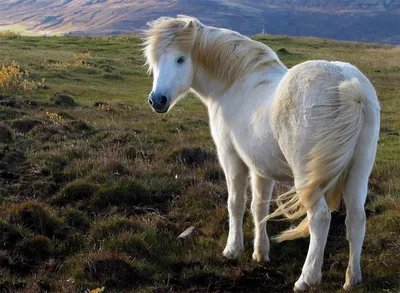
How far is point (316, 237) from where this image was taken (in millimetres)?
4184

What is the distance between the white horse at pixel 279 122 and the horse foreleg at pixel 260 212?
0.04ft

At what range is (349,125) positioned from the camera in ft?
12.8

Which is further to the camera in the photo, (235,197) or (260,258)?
(235,197)

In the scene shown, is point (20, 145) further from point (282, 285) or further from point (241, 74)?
point (282, 285)

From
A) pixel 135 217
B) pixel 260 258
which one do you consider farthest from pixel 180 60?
pixel 260 258

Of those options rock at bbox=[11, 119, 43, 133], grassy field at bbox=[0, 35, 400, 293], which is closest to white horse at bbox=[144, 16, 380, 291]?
grassy field at bbox=[0, 35, 400, 293]

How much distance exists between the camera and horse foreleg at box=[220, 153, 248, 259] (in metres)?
5.30

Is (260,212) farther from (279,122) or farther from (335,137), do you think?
(335,137)

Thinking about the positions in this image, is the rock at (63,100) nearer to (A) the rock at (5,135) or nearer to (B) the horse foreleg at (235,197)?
(A) the rock at (5,135)

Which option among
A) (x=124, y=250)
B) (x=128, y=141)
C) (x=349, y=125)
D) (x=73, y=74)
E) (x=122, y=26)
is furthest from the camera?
(x=122, y=26)

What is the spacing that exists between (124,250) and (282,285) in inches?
69.9

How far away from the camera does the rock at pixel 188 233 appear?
5.74 metres

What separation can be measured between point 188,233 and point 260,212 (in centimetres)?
93

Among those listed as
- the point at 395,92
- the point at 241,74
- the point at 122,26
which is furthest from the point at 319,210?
the point at 122,26
